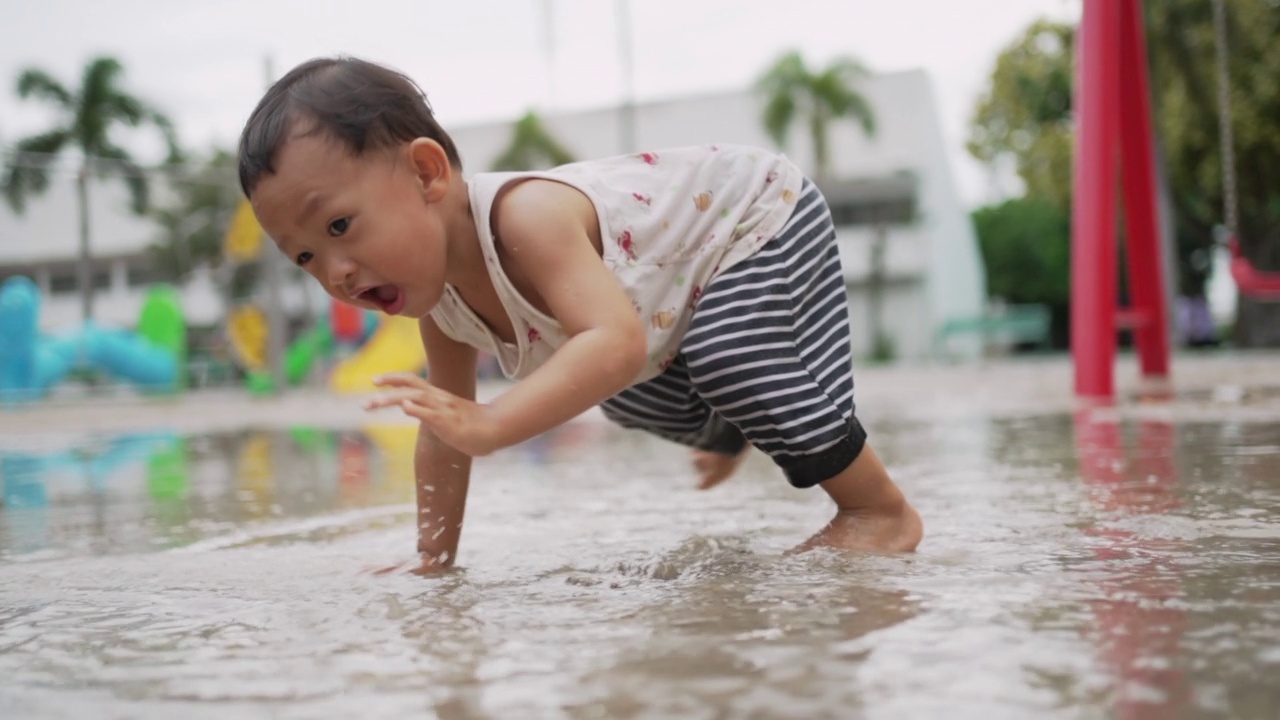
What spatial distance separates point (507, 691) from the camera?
3.57 feet

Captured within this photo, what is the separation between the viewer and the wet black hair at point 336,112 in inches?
67.9

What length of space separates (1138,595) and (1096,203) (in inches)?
190

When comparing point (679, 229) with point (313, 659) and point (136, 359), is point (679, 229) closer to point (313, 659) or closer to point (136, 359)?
point (313, 659)

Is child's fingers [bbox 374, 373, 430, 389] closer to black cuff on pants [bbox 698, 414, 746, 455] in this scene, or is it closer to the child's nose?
the child's nose

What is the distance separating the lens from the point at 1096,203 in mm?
5875

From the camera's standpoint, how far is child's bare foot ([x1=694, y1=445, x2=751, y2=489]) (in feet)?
8.77

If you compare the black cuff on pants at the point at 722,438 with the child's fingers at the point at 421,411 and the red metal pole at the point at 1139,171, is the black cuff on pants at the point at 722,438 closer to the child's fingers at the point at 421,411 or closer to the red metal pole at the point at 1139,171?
the child's fingers at the point at 421,411

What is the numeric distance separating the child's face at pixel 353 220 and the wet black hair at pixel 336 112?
18 mm

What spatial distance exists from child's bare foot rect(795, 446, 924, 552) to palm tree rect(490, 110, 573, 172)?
25242 millimetres

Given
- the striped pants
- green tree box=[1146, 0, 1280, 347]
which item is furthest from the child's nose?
→ green tree box=[1146, 0, 1280, 347]

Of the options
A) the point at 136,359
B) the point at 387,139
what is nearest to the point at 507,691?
the point at 387,139

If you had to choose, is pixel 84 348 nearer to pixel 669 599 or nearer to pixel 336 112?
pixel 336 112

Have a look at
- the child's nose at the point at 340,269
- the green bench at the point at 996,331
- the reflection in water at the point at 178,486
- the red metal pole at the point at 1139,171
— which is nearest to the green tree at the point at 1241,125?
the green bench at the point at 996,331

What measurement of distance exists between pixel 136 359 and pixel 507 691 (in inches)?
559
